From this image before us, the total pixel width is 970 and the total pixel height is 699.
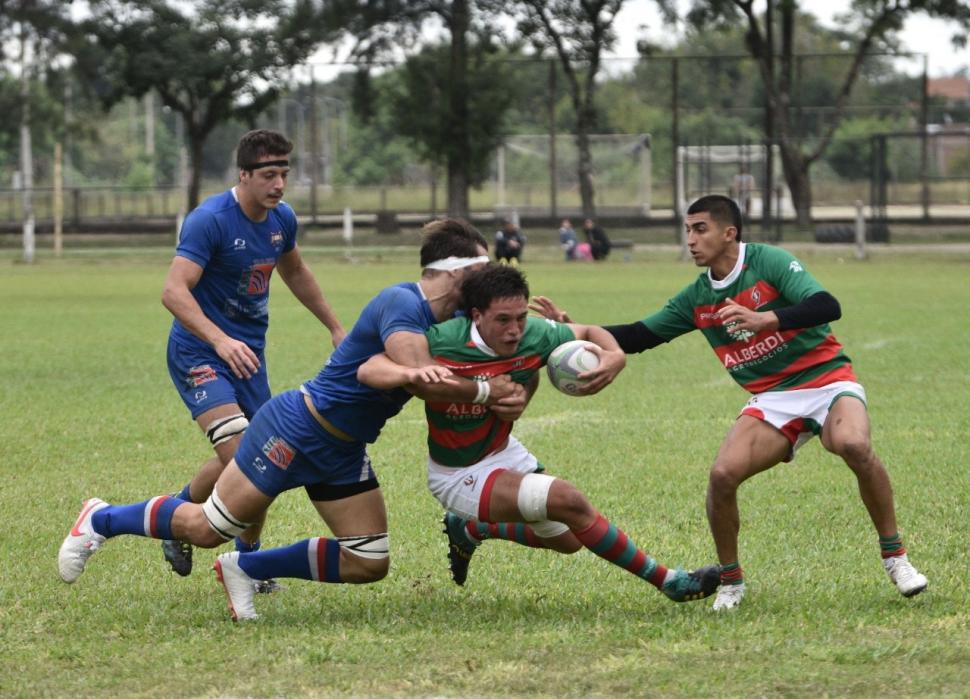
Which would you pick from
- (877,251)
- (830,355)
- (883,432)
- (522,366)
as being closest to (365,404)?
(522,366)

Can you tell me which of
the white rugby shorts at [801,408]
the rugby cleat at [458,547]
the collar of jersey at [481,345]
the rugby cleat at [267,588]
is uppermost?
the collar of jersey at [481,345]

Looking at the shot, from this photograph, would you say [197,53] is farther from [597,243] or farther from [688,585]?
[688,585]

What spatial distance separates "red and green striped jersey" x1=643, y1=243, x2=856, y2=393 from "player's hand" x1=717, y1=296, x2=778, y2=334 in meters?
0.25

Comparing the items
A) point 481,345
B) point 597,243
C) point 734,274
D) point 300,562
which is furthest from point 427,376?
point 597,243

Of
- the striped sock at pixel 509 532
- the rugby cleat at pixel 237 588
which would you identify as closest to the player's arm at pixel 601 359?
the striped sock at pixel 509 532

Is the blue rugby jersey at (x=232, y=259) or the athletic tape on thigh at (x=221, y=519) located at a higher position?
the blue rugby jersey at (x=232, y=259)

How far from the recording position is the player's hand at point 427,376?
555 centimetres

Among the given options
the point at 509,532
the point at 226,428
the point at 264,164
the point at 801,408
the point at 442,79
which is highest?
the point at 442,79

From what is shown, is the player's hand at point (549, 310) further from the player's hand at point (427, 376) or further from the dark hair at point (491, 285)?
the player's hand at point (427, 376)

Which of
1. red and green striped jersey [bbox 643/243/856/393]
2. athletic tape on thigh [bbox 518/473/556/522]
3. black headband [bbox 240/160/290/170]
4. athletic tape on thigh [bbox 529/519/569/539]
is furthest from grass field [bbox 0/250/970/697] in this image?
black headband [bbox 240/160/290/170]

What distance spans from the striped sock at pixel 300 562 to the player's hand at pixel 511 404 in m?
0.98

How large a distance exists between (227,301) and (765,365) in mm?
2546

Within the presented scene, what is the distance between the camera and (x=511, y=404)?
5.71 metres

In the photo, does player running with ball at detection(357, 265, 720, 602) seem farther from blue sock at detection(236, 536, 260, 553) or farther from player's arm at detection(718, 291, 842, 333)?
blue sock at detection(236, 536, 260, 553)
